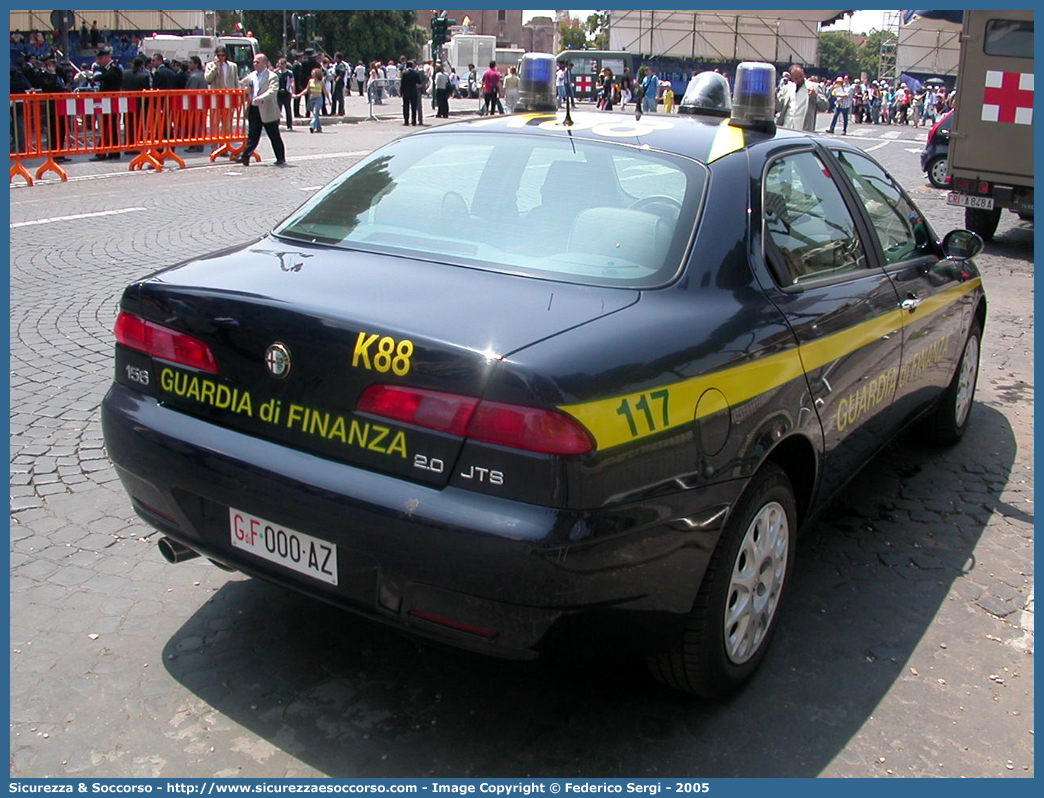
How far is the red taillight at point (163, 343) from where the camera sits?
298 cm

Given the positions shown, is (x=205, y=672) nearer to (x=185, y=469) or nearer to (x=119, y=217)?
(x=185, y=469)

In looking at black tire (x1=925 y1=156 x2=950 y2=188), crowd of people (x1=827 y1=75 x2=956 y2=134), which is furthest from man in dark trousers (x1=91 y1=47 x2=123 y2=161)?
crowd of people (x1=827 y1=75 x2=956 y2=134)

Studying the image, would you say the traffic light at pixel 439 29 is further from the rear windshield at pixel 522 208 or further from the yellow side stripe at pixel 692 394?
the yellow side stripe at pixel 692 394

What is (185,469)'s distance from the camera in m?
2.94

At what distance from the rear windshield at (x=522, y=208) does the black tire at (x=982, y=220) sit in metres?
10.7

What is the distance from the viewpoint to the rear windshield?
10.3 feet

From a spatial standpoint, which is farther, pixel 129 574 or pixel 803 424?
pixel 129 574

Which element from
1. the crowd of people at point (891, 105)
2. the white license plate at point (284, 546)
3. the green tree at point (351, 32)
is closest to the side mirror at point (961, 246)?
the white license plate at point (284, 546)

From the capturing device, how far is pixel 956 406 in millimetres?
5355

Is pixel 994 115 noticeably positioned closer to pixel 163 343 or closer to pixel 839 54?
pixel 163 343

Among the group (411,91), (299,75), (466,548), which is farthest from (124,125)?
(466,548)

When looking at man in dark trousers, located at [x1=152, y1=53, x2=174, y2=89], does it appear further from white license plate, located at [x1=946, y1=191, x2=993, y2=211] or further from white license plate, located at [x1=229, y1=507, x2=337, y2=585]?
white license plate, located at [x1=229, y1=507, x2=337, y2=585]
